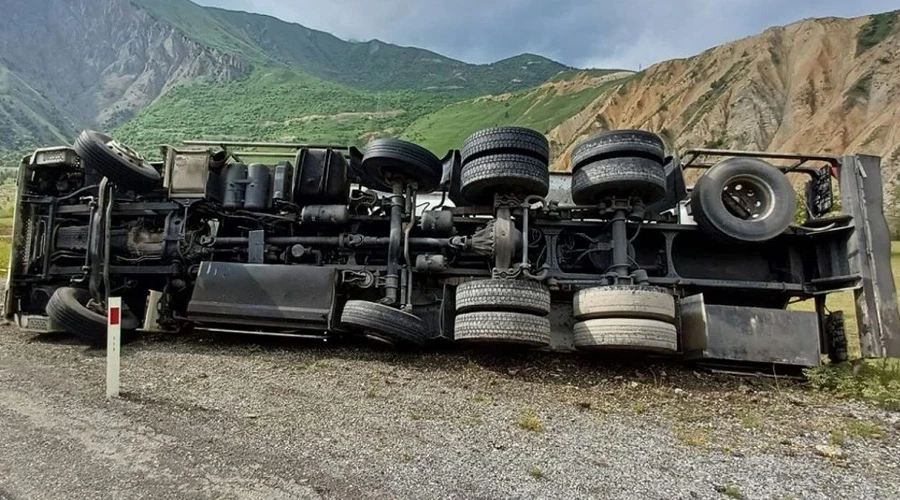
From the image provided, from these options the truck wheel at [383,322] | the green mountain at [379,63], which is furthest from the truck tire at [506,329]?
the green mountain at [379,63]

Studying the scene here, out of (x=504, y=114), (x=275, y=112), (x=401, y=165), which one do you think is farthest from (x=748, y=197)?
(x=275, y=112)

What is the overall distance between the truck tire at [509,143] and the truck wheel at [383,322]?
156 cm

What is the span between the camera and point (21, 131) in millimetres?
69250

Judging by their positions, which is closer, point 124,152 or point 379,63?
point 124,152

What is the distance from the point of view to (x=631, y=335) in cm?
396

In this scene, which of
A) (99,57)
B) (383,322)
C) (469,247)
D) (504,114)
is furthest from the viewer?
(99,57)

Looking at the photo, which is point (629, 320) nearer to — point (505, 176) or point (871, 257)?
point (505, 176)

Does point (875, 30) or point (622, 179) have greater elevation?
point (875, 30)

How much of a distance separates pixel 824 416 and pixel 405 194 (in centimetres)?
384

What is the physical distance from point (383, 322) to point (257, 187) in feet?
7.31

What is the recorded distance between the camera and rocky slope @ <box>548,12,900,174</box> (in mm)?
29516

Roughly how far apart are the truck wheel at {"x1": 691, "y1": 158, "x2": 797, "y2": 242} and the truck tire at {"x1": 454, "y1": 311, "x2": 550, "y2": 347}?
1.99 metres

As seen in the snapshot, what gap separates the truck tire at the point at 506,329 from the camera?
400 cm

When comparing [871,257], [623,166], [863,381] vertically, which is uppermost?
[623,166]
